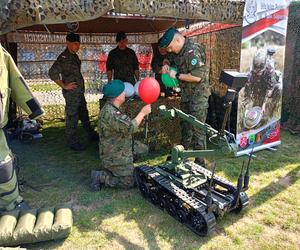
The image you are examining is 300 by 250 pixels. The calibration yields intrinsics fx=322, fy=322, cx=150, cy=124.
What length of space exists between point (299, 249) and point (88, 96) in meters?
8.01

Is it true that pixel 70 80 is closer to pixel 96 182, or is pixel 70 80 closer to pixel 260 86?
pixel 96 182

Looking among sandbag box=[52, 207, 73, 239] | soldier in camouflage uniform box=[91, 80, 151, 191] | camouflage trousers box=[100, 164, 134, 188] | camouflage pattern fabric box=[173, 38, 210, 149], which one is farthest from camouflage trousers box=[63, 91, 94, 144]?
sandbag box=[52, 207, 73, 239]

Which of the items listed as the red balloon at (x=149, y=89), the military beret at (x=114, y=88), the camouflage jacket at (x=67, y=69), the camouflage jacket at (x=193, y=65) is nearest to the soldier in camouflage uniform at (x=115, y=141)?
the military beret at (x=114, y=88)

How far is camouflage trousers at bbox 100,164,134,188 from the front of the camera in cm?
462

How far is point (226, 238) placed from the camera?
11.7 ft

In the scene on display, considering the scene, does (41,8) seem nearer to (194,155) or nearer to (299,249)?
(194,155)

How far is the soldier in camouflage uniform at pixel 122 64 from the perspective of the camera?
7.37 meters

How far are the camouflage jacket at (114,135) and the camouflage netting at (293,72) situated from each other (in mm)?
4917

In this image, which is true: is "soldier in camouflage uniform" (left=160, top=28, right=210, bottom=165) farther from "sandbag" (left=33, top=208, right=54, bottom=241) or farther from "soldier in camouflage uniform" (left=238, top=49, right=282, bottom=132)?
"sandbag" (left=33, top=208, right=54, bottom=241)

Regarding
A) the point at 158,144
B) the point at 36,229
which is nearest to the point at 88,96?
the point at 158,144

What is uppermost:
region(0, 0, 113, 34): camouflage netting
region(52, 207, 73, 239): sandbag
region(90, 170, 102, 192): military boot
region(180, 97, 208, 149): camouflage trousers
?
region(0, 0, 113, 34): camouflage netting

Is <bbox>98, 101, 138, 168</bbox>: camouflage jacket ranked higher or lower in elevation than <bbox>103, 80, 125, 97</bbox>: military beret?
lower

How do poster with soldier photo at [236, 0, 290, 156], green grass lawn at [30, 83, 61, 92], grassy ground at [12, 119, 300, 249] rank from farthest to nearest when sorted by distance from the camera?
green grass lawn at [30, 83, 61, 92] → poster with soldier photo at [236, 0, 290, 156] → grassy ground at [12, 119, 300, 249]

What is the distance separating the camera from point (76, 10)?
12.8ft
